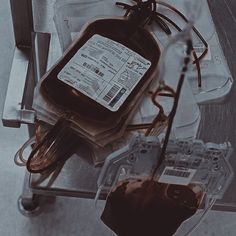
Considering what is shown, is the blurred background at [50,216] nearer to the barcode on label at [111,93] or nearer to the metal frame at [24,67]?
the metal frame at [24,67]

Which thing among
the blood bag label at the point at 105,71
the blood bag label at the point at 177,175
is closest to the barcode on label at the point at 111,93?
the blood bag label at the point at 105,71

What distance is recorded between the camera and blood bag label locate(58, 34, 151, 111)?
0.71m

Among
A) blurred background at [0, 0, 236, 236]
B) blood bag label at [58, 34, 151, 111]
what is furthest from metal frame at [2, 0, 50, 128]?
blurred background at [0, 0, 236, 236]

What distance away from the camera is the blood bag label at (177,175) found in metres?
0.62

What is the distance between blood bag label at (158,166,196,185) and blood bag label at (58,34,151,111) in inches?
4.7

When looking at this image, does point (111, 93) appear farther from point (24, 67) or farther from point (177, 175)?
point (24, 67)

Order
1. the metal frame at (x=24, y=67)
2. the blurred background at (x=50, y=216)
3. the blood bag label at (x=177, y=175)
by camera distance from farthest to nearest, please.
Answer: the blurred background at (x=50, y=216) < the metal frame at (x=24, y=67) < the blood bag label at (x=177, y=175)

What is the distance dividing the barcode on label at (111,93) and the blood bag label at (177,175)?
129 millimetres

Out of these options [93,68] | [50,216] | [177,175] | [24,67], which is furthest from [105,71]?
[50,216]

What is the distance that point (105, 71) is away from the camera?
0.73 meters

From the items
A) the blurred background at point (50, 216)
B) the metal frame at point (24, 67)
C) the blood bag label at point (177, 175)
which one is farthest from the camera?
the blurred background at point (50, 216)

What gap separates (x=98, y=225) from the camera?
1087 millimetres

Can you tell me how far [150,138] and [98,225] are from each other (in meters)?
0.52

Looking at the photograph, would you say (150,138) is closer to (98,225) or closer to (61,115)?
(61,115)
